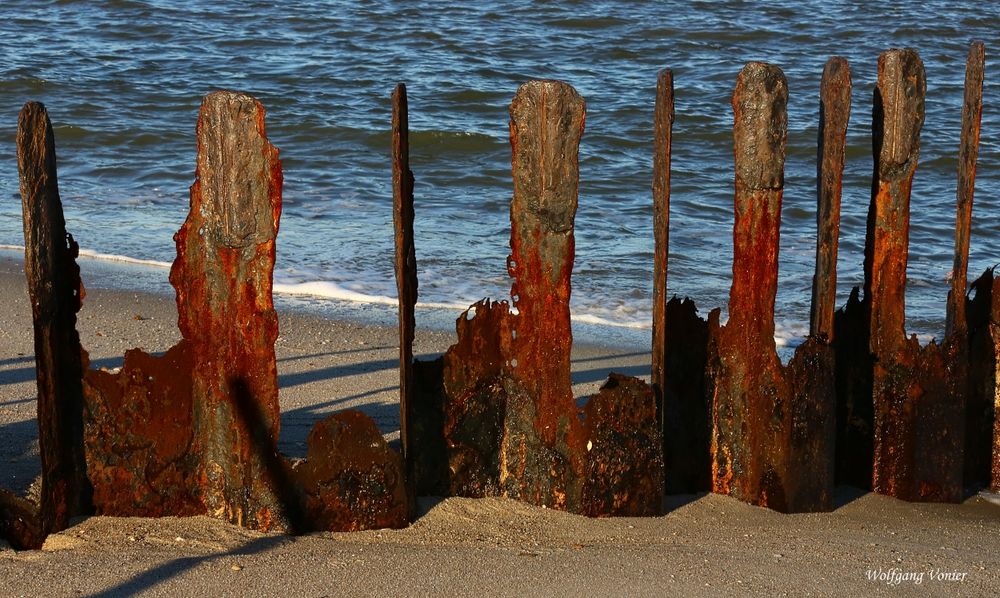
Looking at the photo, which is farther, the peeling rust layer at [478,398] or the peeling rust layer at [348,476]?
the peeling rust layer at [478,398]

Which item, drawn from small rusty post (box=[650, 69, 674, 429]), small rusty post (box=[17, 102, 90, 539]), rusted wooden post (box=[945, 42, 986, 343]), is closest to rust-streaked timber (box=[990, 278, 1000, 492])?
rusted wooden post (box=[945, 42, 986, 343])

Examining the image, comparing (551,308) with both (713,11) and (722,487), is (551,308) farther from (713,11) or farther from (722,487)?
(713,11)

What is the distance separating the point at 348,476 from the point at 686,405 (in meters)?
1.21

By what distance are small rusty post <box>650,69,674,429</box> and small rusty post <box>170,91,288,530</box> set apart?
118 centimetres

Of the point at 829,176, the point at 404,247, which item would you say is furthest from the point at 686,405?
the point at 404,247

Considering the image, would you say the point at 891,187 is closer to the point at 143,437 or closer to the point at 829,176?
the point at 829,176

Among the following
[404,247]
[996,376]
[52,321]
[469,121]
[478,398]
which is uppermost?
[404,247]

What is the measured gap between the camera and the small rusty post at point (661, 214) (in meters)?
3.94

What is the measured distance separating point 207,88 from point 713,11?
8.50 metres

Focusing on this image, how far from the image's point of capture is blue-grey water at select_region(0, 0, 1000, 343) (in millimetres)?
9203

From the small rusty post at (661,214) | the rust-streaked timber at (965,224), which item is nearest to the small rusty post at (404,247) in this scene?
the small rusty post at (661,214)

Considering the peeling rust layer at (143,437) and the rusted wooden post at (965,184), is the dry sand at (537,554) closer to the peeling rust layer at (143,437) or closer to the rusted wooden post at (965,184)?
the peeling rust layer at (143,437)

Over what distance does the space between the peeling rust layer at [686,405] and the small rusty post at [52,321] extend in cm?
190

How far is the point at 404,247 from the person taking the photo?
3.86 metres
